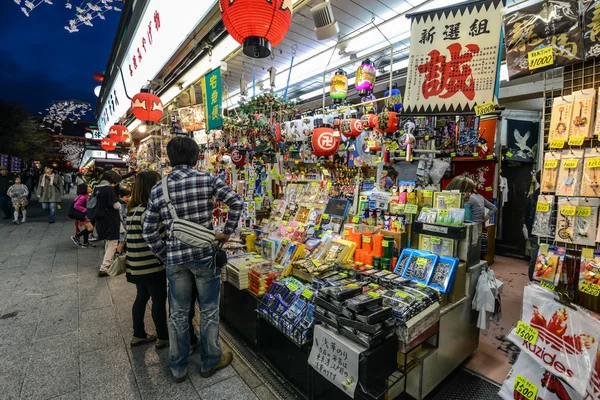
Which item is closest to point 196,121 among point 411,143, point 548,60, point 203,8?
point 203,8

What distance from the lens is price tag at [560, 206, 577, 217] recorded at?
1921mm

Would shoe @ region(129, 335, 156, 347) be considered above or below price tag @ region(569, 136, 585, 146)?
below

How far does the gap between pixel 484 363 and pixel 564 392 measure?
1.42 metres

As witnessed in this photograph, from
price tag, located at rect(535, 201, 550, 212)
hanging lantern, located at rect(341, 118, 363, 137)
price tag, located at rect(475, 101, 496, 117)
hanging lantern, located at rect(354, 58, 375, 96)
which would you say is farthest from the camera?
hanging lantern, located at rect(354, 58, 375, 96)

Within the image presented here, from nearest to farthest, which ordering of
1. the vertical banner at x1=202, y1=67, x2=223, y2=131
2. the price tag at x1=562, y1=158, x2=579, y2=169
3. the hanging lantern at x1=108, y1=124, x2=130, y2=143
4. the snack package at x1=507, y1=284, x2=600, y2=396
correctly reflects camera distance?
the snack package at x1=507, y1=284, x2=600, y2=396, the price tag at x1=562, y1=158, x2=579, y2=169, the vertical banner at x1=202, y1=67, x2=223, y2=131, the hanging lantern at x1=108, y1=124, x2=130, y2=143

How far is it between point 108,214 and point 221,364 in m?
3.97

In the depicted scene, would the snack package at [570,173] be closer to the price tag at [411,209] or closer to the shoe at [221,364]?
the price tag at [411,209]

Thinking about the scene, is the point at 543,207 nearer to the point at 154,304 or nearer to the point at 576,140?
the point at 576,140

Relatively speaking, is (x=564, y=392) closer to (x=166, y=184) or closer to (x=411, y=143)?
(x=166, y=184)

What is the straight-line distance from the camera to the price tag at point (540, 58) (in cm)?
190

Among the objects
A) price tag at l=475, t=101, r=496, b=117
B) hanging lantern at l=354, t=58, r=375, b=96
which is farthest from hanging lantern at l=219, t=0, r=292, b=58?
price tag at l=475, t=101, r=496, b=117

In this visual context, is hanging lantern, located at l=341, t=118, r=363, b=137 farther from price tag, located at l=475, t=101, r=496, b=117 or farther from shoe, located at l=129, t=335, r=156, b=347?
shoe, located at l=129, t=335, r=156, b=347

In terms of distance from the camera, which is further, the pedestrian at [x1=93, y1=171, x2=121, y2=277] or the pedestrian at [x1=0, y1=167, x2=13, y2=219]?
the pedestrian at [x1=0, y1=167, x2=13, y2=219]

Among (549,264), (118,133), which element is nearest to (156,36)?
(118,133)
